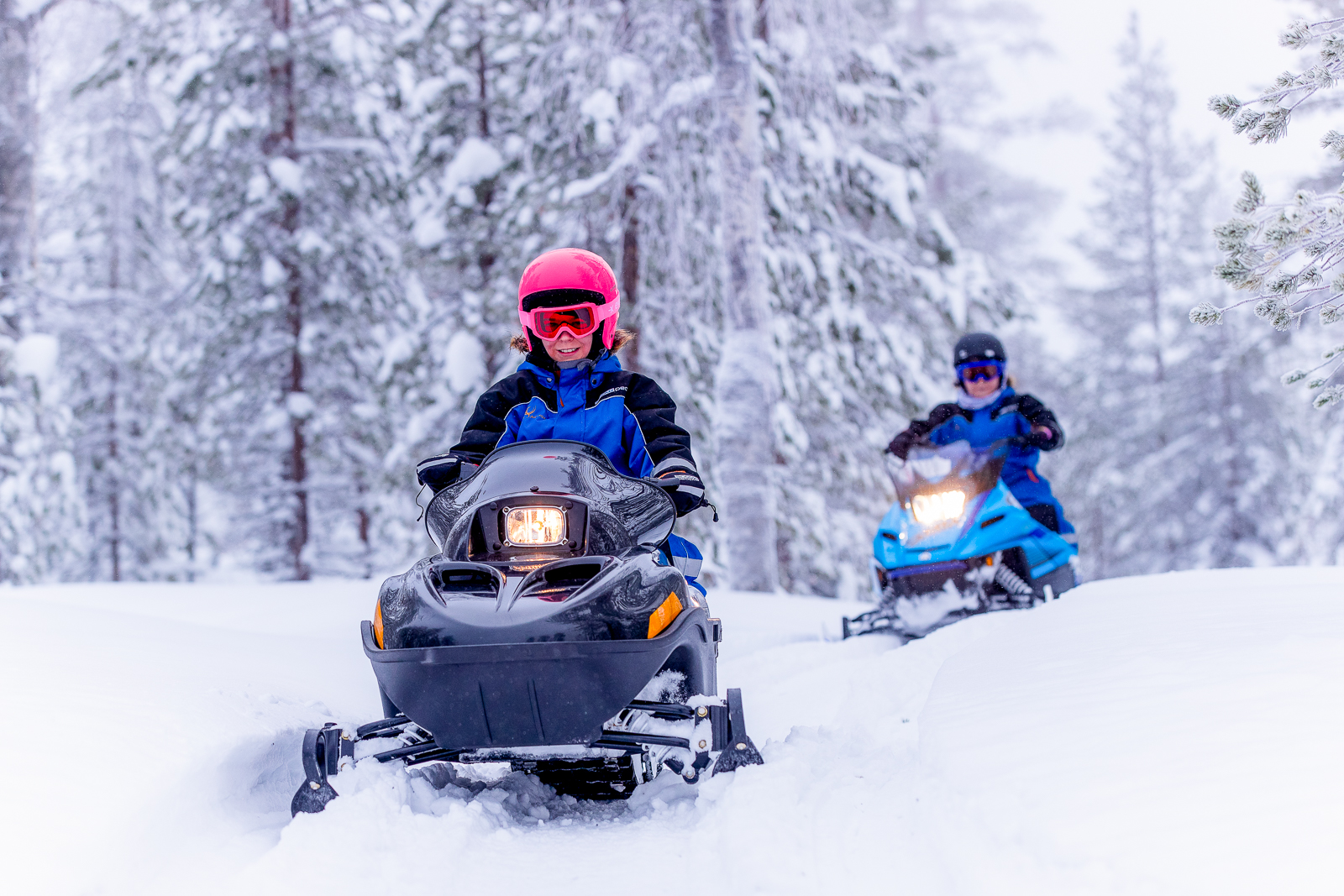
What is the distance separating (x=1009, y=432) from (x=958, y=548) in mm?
1240

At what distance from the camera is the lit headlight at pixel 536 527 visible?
328 centimetres

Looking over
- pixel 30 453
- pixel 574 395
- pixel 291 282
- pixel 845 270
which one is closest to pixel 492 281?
pixel 291 282

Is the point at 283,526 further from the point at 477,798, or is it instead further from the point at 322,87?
the point at 477,798

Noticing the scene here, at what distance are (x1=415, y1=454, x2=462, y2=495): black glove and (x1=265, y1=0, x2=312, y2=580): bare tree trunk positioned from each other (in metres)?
9.82

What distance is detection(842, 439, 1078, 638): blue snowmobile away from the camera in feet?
17.9

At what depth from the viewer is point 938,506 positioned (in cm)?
568

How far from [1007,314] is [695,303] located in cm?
363

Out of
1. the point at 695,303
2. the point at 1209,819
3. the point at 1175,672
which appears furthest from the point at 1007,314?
the point at 1209,819

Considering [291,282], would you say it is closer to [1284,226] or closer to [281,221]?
[281,221]

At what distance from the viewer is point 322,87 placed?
13.5 m

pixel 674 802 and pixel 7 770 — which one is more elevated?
pixel 7 770

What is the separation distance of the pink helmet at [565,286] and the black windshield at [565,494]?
71cm

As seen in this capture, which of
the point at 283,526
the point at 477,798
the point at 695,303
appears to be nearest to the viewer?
the point at 477,798

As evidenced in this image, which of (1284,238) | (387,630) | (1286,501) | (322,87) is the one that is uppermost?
(322,87)
